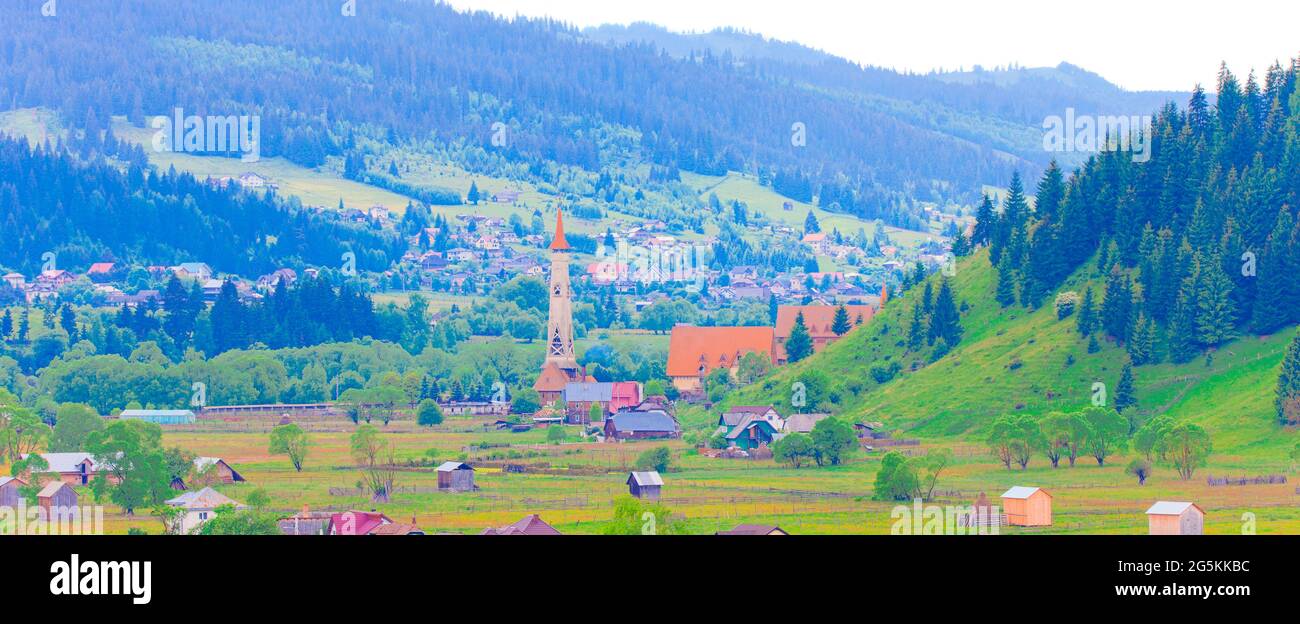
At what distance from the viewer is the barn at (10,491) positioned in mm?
71125

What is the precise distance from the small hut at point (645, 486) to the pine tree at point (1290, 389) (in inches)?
1113

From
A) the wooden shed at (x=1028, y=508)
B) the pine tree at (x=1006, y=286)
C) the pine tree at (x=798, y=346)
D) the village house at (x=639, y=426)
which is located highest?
the pine tree at (x=1006, y=286)

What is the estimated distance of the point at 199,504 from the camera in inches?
2625

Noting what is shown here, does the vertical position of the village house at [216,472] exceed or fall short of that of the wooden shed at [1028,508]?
it falls short

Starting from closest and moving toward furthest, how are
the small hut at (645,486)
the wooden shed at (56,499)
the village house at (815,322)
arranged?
the wooden shed at (56,499) → the small hut at (645,486) → the village house at (815,322)

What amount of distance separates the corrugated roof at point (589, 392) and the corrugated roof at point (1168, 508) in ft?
229

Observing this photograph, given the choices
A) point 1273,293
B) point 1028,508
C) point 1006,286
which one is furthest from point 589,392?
point 1028,508

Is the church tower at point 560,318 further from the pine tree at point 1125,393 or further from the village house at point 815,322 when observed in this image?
the pine tree at point 1125,393

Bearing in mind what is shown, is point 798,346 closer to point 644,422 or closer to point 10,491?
point 644,422

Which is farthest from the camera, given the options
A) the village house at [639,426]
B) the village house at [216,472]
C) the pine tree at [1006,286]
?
the pine tree at [1006,286]

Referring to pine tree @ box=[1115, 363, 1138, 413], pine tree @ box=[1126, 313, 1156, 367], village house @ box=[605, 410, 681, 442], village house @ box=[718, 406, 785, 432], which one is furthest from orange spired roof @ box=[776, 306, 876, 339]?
pine tree @ box=[1115, 363, 1138, 413]

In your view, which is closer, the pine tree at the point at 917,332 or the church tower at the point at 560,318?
the pine tree at the point at 917,332

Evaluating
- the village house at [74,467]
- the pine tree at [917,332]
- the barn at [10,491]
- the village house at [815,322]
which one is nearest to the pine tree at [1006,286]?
the pine tree at [917,332]

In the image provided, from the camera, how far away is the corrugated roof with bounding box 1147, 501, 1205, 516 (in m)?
60.2
